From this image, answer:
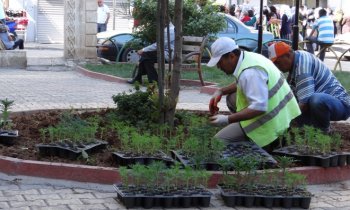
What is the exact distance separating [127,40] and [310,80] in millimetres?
11970

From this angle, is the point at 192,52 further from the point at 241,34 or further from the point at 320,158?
the point at 320,158

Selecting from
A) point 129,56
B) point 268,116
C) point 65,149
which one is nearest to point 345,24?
point 129,56

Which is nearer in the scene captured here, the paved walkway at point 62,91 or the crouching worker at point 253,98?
the crouching worker at point 253,98

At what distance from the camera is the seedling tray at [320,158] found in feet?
21.5

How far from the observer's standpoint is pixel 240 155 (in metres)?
6.23

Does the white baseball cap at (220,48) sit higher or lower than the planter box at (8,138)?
higher

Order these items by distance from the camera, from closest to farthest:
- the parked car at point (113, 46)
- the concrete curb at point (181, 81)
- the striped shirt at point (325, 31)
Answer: the concrete curb at point (181, 81) < the parked car at point (113, 46) < the striped shirt at point (325, 31)

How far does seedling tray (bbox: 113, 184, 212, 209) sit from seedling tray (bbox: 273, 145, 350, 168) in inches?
54.5

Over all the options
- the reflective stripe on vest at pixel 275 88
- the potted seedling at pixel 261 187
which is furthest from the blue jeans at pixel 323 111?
the potted seedling at pixel 261 187

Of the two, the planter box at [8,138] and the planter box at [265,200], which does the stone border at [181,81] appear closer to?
the planter box at [8,138]

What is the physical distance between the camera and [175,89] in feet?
26.0

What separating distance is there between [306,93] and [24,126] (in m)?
3.09

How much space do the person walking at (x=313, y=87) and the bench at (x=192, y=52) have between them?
6587 millimetres

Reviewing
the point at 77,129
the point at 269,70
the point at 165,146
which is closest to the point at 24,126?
the point at 77,129
